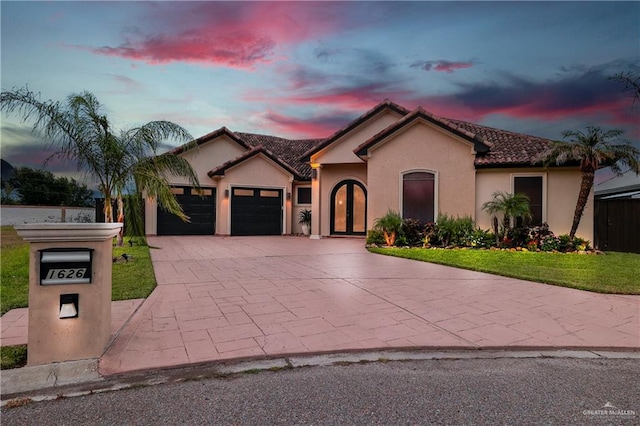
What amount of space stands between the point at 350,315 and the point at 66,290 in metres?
3.25

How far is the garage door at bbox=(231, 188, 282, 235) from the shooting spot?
58.7 ft

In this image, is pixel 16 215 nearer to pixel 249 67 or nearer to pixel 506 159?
pixel 249 67

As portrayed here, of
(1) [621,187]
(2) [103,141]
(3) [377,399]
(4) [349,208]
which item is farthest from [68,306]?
(1) [621,187]

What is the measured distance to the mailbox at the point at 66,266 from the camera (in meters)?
3.08

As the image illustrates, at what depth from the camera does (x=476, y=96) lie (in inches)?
647

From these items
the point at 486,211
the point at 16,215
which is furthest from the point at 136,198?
the point at 16,215

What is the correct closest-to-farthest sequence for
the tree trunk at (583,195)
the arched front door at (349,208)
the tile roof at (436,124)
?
the tree trunk at (583,195) < the tile roof at (436,124) < the arched front door at (349,208)

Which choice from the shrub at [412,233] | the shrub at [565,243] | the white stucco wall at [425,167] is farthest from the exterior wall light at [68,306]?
the shrub at [565,243]

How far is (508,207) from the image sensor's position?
12.2 meters

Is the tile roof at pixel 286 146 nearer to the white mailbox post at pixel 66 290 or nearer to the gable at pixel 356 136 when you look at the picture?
the gable at pixel 356 136

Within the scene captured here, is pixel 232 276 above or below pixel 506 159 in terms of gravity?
below

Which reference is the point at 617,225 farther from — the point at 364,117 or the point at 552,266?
the point at 364,117

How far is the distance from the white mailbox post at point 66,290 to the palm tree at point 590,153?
13.0 meters

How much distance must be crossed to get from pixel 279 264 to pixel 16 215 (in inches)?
928
